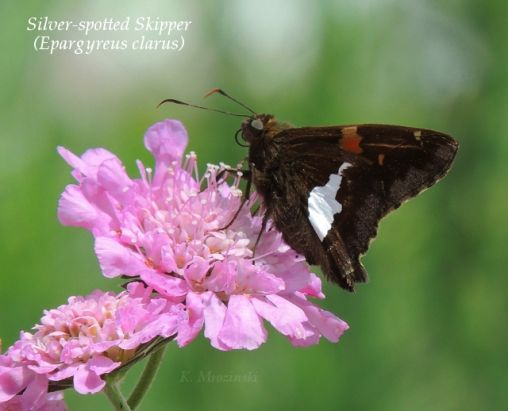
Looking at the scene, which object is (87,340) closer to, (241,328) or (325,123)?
(241,328)

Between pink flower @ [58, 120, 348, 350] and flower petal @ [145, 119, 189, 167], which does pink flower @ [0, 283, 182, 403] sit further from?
flower petal @ [145, 119, 189, 167]

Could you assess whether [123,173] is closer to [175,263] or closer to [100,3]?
[175,263]

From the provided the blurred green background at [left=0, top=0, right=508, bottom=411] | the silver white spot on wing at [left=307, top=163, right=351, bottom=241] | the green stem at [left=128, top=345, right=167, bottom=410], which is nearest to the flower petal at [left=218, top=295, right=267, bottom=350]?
the green stem at [left=128, top=345, right=167, bottom=410]

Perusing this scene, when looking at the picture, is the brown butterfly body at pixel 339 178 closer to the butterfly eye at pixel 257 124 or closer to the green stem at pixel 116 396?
the butterfly eye at pixel 257 124

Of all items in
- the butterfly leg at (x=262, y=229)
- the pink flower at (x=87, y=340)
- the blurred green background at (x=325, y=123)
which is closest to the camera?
the pink flower at (x=87, y=340)

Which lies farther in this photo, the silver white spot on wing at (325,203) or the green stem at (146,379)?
the silver white spot on wing at (325,203)

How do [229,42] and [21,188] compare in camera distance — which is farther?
[229,42]

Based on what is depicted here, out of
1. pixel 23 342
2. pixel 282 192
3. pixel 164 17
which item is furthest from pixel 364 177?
pixel 164 17

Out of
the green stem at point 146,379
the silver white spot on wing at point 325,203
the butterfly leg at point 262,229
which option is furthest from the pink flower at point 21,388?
the silver white spot on wing at point 325,203

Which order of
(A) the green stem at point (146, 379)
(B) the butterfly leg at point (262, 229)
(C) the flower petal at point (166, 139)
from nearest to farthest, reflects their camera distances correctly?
(A) the green stem at point (146, 379)
(B) the butterfly leg at point (262, 229)
(C) the flower petal at point (166, 139)
